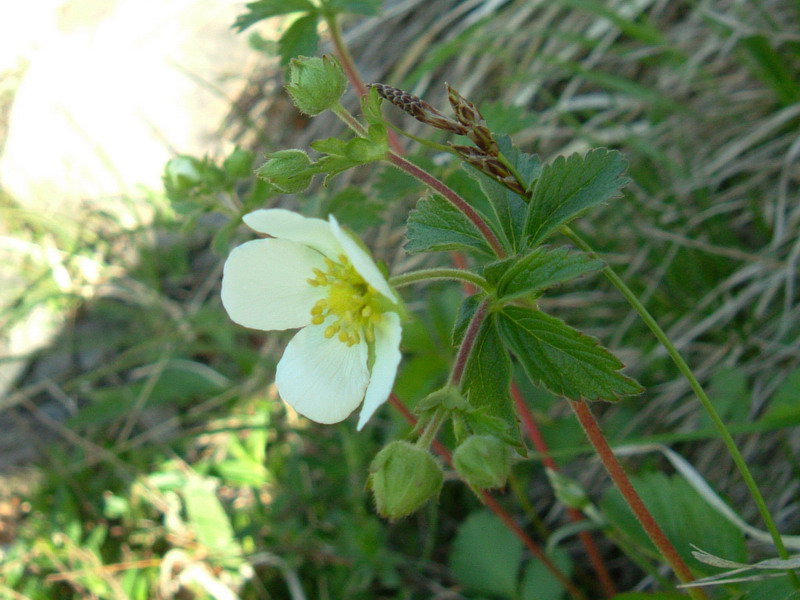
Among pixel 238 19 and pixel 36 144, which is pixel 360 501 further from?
pixel 36 144

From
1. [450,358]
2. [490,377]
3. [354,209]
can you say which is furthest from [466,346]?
[450,358]

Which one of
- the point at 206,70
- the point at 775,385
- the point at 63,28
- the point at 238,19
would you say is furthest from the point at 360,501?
the point at 63,28

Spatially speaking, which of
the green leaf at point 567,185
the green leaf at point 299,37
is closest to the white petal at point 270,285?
the green leaf at point 567,185

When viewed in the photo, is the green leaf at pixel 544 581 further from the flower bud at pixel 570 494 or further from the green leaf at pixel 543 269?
the green leaf at pixel 543 269

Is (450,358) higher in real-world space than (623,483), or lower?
lower

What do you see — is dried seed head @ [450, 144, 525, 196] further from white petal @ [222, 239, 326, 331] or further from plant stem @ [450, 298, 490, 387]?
white petal @ [222, 239, 326, 331]

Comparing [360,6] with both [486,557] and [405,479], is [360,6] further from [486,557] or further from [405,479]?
[486,557]
